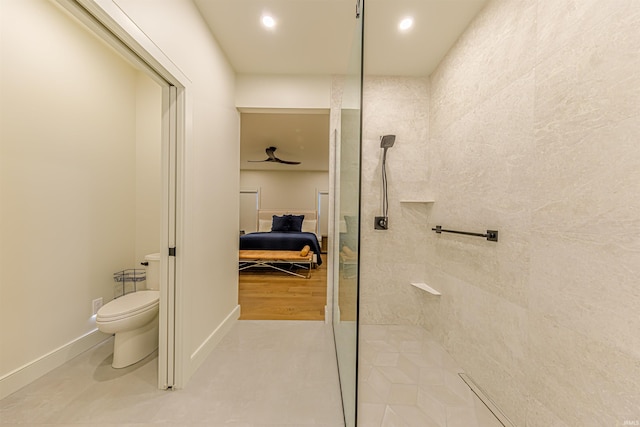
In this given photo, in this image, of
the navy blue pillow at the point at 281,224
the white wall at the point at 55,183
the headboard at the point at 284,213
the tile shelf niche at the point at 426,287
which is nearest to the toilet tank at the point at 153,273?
the white wall at the point at 55,183

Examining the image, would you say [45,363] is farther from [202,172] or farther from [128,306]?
[202,172]

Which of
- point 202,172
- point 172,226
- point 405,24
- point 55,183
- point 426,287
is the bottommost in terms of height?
point 426,287

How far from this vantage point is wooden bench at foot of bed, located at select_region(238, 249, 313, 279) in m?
4.13

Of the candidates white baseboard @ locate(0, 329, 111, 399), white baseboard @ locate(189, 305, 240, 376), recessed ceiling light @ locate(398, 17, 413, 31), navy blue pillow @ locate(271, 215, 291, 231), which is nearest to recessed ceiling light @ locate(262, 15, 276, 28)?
recessed ceiling light @ locate(398, 17, 413, 31)

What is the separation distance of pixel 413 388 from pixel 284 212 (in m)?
5.79

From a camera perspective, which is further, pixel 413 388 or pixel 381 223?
pixel 381 223

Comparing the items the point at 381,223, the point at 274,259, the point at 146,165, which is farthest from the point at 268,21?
the point at 274,259

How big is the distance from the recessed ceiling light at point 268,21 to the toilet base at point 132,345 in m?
2.34

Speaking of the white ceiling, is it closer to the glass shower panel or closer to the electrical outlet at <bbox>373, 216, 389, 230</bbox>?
the glass shower panel

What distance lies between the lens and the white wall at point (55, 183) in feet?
4.70

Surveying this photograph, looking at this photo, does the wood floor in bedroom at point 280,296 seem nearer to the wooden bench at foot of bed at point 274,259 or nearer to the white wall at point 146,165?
the wooden bench at foot of bed at point 274,259

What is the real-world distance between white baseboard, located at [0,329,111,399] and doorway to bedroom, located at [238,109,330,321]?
1180mm

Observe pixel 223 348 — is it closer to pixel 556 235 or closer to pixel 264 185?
pixel 556 235

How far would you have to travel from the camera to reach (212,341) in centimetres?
186
